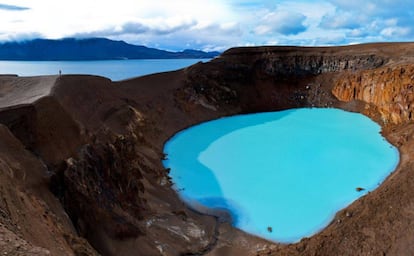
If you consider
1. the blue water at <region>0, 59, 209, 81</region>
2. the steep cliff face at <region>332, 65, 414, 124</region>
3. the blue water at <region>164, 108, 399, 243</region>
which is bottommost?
the blue water at <region>164, 108, 399, 243</region>

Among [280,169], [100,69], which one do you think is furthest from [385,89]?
[100,69]

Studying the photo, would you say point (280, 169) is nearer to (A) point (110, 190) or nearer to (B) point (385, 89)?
(A) point (110, 190)

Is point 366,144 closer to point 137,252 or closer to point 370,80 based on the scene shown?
point 370,80

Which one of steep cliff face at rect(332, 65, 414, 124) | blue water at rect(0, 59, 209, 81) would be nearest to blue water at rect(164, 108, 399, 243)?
steep cliff face at rect(332, 65, 414, 124)

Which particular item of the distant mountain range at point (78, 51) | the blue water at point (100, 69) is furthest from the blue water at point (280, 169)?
the distant mountain range at point (78, 51)

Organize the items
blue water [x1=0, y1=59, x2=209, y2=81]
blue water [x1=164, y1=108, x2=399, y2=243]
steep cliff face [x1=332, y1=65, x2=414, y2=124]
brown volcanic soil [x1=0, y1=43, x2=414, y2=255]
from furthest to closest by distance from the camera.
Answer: blue water [x1=0, y1=59, x2=209, y2=81] < steep cliff face [x1=332, y1=65, x2=414, y2=124] < blue water [x1=164, y1=108, x2=399, y2=243] < brown volcanic soil [x1=0, y1=43, x2=414, y2=255]

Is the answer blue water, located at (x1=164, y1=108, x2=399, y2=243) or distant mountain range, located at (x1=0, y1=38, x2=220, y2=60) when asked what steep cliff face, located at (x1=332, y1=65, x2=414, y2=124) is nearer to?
blue water, located at (x1=164, y1=108, x2=399, y2=243)
